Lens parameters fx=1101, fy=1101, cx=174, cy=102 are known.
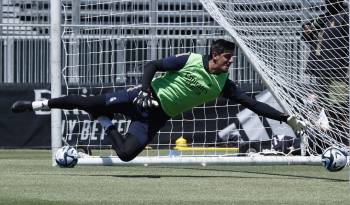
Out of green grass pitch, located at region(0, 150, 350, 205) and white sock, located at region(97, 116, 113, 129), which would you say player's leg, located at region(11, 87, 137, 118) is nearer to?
white sock, located at region(97, 116, 113, 129)

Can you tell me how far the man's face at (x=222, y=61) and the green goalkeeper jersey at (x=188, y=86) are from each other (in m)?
0.11

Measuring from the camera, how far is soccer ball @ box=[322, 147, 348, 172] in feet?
37.1

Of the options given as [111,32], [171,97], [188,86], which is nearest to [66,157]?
[171,97]

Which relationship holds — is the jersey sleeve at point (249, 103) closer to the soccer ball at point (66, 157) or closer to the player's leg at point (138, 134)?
the player's leg at point (138, 134)

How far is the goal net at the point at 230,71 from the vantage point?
41.1 feet

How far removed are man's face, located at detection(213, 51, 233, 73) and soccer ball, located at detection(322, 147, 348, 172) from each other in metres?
1.49

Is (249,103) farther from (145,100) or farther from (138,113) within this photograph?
(145,100)

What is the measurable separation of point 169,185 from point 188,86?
3.67ft

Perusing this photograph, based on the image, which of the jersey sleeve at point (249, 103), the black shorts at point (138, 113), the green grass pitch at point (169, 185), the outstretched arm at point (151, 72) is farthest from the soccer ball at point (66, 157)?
the jersey sleeve at point (249, 103)

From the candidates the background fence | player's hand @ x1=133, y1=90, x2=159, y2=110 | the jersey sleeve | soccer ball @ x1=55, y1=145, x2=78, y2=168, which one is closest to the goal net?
the background fence

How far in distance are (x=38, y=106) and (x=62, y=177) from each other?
2.90 ft

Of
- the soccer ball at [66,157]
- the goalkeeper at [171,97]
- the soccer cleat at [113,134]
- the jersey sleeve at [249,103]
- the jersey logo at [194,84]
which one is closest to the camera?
the goalkeeper at [171,97]

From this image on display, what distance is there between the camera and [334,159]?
11.3 m

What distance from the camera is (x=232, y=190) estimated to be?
A: 993 cm
